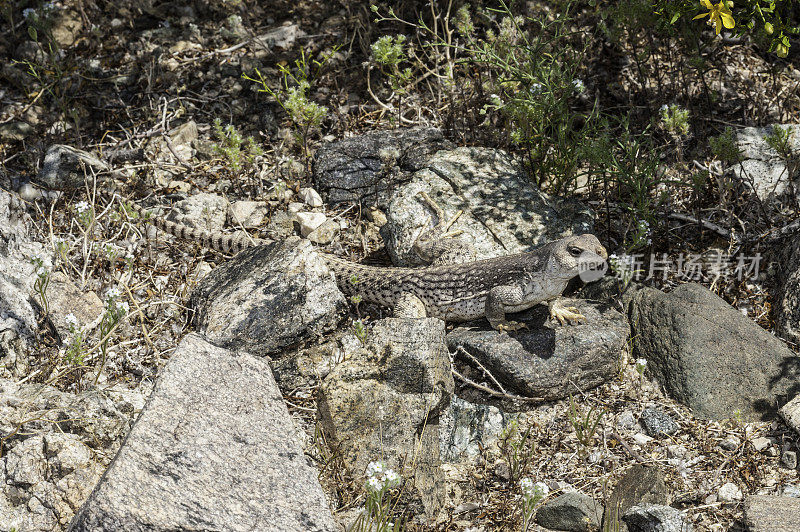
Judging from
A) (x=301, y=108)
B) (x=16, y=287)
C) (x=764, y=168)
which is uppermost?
(x=764, y=168)

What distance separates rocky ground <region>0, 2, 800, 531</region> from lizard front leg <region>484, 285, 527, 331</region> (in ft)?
0.59

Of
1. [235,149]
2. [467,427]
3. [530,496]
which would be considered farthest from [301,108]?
[530,496]

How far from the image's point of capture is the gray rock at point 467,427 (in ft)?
20.2

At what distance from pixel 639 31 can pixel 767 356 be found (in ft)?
14.4

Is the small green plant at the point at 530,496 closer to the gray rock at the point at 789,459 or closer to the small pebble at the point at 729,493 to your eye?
the small pebble at the point at 729,493

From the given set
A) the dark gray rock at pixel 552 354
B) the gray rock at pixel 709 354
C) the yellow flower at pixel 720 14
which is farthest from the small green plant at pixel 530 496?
the yellow flower at pixel 720 14

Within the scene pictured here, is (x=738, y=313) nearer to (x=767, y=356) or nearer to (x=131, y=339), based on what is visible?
(x=767, y=356)

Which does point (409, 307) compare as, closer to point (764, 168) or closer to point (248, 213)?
point (248, 213)

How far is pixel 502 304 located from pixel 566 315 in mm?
583

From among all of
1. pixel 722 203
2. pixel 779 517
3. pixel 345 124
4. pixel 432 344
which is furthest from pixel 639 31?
pixel 779 517

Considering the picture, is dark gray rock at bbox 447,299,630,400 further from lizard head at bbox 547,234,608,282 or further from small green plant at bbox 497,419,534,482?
lizard head at bbox 547,234,608,282

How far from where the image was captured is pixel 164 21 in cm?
1014

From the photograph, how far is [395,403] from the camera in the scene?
229 inches

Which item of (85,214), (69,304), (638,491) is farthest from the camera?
(85,214)
